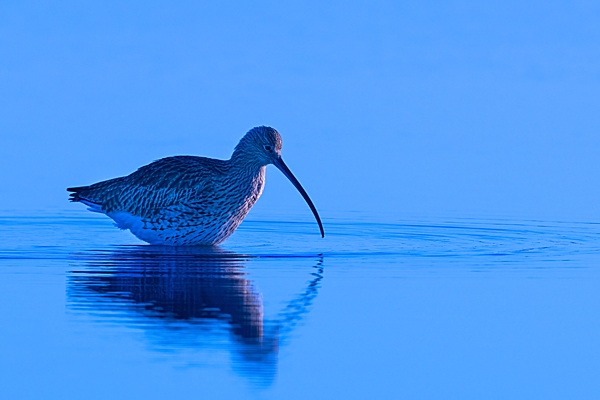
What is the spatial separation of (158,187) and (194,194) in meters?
0.63

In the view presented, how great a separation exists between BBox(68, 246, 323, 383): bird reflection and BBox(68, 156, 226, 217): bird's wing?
5.89 feet

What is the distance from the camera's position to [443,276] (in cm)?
1107

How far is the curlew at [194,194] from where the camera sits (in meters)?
14.5

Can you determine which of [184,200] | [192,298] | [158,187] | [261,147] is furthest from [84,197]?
[192,298]

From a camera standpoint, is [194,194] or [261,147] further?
[261,147]

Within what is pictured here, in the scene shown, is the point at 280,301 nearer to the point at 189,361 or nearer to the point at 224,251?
the point at 189,361

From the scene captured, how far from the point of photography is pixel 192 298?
9.53 m

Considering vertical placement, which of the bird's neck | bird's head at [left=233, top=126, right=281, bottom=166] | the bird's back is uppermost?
bird's head at [left=233, top=126, right=281, bottom=166]

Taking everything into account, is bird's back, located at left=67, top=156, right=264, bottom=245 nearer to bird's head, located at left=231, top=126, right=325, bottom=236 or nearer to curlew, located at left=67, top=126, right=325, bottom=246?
curlew, located at left=67, top=126, right=325, bottom=246

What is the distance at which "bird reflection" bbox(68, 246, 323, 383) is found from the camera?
790 centimetres

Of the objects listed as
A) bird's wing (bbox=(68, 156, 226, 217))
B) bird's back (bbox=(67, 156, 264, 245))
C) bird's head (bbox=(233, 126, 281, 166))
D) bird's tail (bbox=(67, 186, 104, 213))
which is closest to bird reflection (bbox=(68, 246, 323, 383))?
bird's back (bbox=(67, 156, 264, 245))

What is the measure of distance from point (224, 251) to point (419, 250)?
2143 millimetres

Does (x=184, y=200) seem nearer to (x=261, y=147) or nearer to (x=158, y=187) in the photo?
(x=158, y=187)

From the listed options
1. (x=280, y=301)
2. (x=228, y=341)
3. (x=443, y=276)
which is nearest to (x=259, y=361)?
(x=228, y=341)
